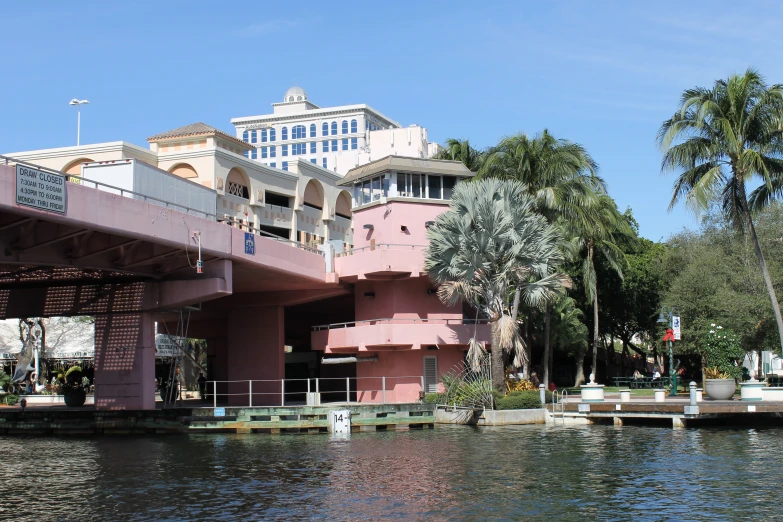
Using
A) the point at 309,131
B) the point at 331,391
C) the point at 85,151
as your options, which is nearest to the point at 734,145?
Result: the point at 331,391

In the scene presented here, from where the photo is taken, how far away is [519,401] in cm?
3772

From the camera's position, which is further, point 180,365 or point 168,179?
point 180,365

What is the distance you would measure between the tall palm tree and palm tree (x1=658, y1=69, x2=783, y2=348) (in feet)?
20.8

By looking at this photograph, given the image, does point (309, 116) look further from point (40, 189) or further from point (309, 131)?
point (40, 189)

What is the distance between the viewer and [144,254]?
36062 mm

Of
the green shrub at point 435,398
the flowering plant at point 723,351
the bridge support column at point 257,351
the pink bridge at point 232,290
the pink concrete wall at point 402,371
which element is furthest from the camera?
the bridge support column at point 257,351

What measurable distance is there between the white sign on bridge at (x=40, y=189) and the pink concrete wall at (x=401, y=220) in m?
18.9

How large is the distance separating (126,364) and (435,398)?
13.9 meters

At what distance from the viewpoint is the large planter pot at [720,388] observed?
121 ft

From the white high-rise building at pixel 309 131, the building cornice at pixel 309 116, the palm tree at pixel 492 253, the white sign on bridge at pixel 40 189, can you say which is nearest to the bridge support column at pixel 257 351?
the palm tree at pixel 492 253

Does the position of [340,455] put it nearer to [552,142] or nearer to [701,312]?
[552,142]

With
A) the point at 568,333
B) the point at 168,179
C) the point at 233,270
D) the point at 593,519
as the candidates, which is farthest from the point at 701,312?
the point at 593,519

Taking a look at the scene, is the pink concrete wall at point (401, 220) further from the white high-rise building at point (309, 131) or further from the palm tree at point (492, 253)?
the white high-rise building at point (309, 131)

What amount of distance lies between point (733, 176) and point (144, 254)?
27.4 metres
